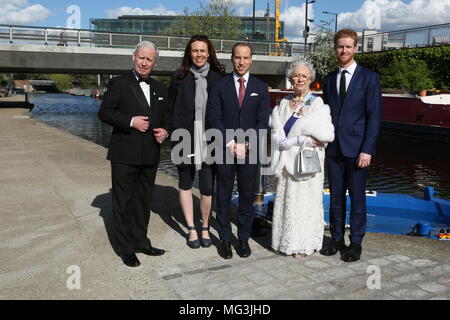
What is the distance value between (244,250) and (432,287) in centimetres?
158

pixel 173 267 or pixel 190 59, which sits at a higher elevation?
pixel 190 59

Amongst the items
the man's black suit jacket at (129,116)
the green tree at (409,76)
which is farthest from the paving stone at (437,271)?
the green tree at (409,76)

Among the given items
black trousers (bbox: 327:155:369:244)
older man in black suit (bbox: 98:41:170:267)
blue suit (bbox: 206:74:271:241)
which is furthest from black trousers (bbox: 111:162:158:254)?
black trousers (bbox: 327:155:369:244)

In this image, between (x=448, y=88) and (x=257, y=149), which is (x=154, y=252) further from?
(x=448, y=88)

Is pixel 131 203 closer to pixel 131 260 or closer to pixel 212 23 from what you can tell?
pixel 131 260

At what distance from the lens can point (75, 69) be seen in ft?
94.4

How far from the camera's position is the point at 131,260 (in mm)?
3707

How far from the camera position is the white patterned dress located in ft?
12.7

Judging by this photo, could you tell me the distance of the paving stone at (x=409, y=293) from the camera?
10.2ft

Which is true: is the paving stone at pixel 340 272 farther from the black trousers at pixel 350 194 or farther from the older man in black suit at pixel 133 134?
the older man in black suit at pixel 133 134

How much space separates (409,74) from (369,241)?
21.0 metres

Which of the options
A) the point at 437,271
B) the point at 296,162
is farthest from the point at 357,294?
the point at 296,162

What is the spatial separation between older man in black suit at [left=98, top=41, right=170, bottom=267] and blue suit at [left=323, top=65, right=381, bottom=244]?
160 centimetres

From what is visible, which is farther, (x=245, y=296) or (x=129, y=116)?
(x=129, y=116)
